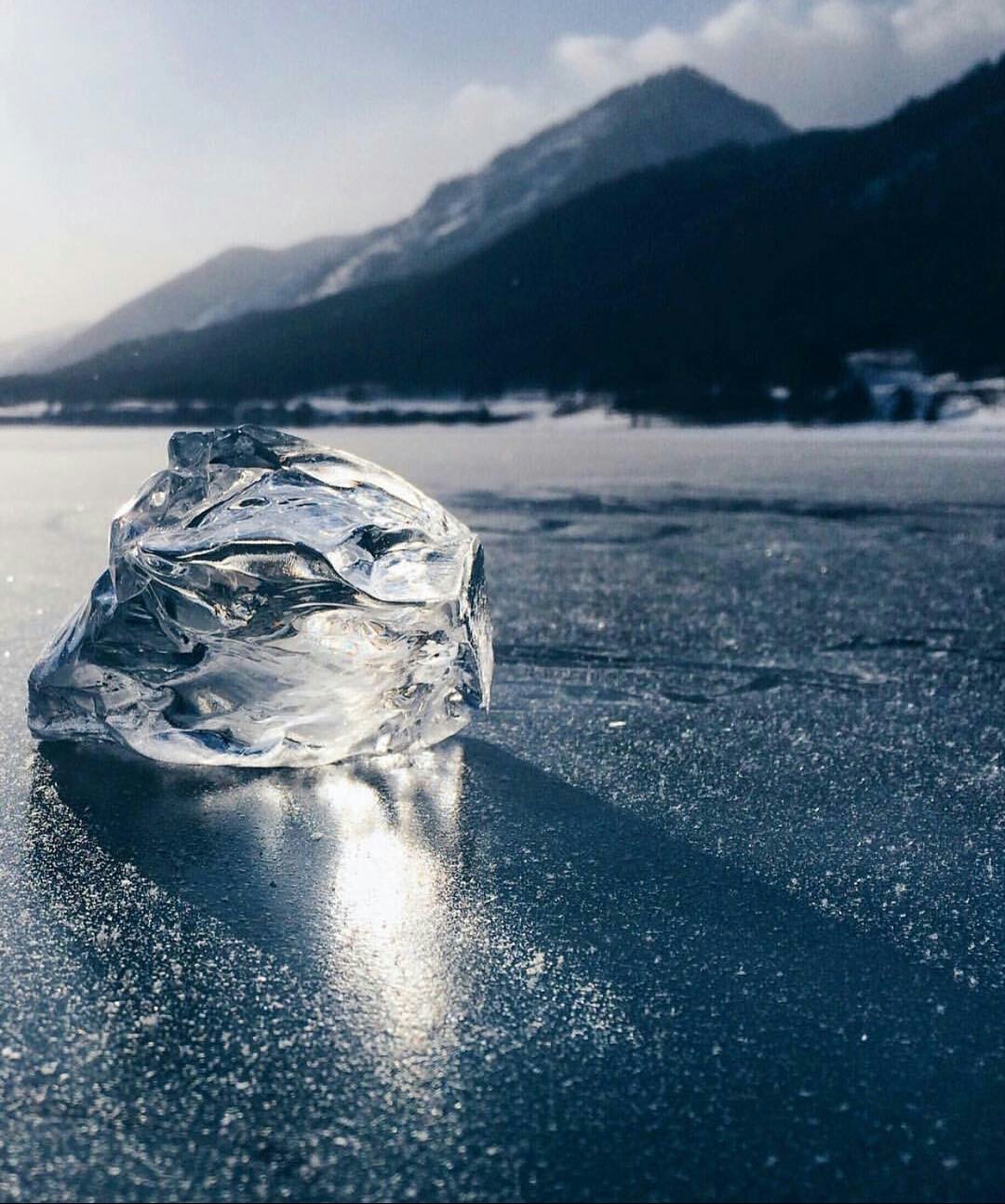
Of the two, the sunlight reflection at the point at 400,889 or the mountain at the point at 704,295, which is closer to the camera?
the sunlight reflection at the point at 400,889

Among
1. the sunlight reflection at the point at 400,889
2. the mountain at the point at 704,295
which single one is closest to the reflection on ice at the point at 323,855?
the sunlight reflection at the point at 400,889

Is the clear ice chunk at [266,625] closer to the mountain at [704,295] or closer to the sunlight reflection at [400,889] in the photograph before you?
the sunlight reflection at [400,889]

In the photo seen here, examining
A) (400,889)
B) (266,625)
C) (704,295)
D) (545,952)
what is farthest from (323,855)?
(704,295)

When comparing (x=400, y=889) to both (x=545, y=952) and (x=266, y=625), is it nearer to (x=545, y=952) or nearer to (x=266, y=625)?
(x=545, y=952)

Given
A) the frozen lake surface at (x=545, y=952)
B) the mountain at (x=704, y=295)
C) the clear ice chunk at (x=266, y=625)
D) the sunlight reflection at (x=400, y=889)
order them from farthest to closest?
the mountain at (x=704, y=295)
the clear ice chunk at (x=266, y=625)
the sunlight reflection at (x=400, y=889)
the frozen lake surface at (x=545, y=952)

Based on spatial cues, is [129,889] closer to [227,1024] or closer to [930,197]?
[227,1024]

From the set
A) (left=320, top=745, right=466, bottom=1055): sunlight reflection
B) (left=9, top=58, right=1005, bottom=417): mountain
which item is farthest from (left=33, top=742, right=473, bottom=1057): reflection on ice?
(left=9, top=58, right=1005, bottom=417): mountain

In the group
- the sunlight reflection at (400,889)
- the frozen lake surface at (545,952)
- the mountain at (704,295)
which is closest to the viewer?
the frozen lake surface at (545,952)
